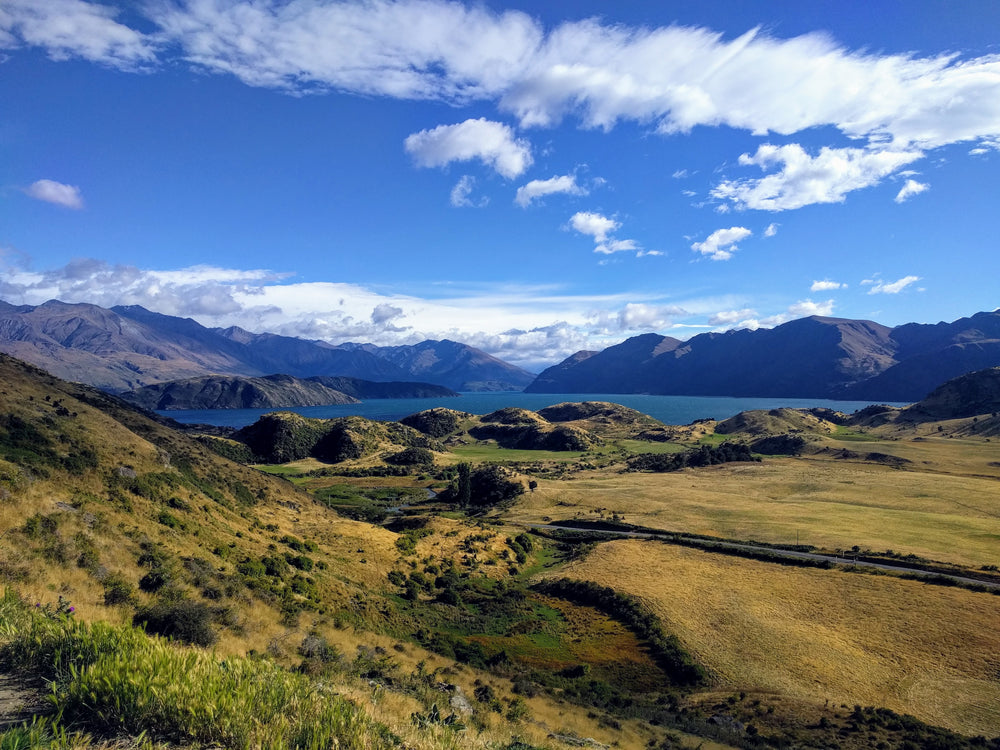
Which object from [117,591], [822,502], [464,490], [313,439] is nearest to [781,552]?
[822,502]

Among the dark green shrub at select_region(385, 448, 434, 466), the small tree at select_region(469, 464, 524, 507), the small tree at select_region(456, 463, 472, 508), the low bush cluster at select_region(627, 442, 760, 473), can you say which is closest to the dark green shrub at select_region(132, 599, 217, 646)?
the small tree at select_region(469, 464, 524, 507)

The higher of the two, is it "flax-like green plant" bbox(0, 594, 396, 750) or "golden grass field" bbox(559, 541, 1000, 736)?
"flax-like green plant" bbox(0, 594, 396, 750)

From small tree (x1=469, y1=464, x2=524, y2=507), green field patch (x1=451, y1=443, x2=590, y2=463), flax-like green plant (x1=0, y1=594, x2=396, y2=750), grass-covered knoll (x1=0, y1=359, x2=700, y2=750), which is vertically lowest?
green field patch (x1=451, y1=443, x2=590, y2=463)

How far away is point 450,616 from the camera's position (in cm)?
4303

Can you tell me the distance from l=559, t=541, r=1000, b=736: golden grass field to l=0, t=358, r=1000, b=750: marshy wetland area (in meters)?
0.23

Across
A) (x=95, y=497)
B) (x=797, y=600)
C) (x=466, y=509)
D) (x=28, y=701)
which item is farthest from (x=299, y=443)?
(x=28, y=701)

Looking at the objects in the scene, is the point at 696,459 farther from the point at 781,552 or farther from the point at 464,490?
the point at 781,552

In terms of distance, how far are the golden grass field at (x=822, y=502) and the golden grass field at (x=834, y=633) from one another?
18030 mm

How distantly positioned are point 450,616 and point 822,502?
266 feet

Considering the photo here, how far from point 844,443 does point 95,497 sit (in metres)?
195

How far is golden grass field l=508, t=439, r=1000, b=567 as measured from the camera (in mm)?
68250

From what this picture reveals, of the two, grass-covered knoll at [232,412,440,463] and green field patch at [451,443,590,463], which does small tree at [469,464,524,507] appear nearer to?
green field patch at [451,443,590,463]

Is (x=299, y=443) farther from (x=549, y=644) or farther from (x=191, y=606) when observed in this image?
(x=191, y=606)

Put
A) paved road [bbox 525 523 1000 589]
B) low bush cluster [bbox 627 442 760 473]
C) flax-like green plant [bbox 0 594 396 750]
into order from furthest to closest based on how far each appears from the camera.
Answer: low bush cluster [bbox 627 442 760 473] → paved road [bbox 525 523 1000 589] → flax-like green plant [bbox 0 594 396 750]
